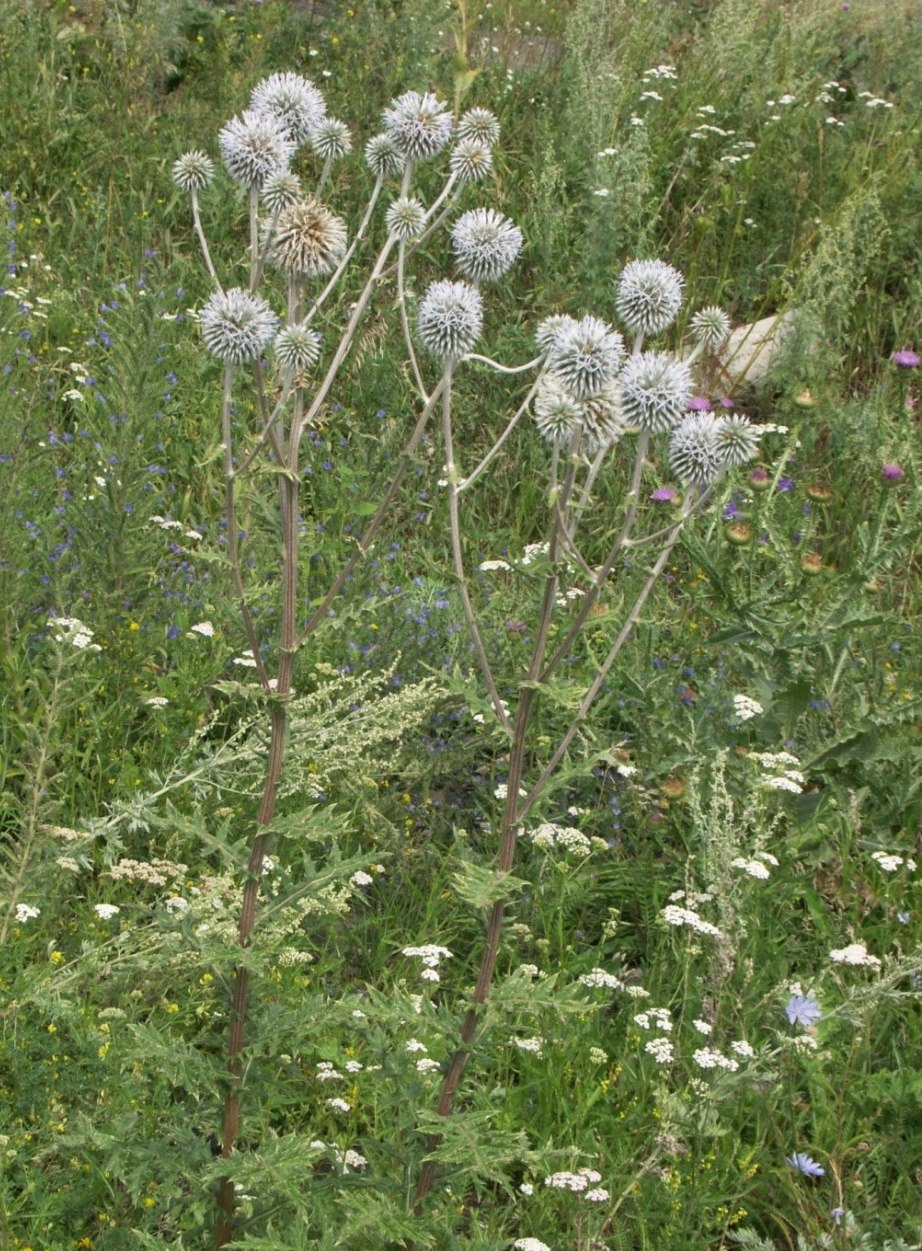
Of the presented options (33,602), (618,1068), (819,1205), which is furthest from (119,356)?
(819,1205)

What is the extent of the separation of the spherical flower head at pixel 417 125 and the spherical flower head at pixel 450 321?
258 mm

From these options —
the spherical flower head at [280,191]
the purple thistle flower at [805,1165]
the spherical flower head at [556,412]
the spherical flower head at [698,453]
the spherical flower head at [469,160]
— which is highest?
the spherical flower head at [469,160]

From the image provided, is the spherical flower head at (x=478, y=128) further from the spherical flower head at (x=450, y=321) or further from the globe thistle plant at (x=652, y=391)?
the globe thistle plant at (x=652, y=391)

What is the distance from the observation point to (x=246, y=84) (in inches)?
276

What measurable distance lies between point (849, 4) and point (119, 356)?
6.59m

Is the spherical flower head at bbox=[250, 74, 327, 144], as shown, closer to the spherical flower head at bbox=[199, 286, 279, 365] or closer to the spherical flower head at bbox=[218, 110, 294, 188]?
the spherical flower head at bbox=[218, 110, 294, 188]

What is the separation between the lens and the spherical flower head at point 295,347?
2.15 m

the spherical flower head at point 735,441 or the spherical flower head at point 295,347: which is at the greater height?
the spherical flower head at point 295,347

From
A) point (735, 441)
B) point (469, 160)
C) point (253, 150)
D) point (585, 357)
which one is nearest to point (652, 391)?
point (585, 357)

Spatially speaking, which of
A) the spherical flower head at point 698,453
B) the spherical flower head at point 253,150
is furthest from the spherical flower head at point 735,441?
the spherical flower head at point 253,150

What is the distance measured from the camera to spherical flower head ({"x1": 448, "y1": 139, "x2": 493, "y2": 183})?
8.18 feet

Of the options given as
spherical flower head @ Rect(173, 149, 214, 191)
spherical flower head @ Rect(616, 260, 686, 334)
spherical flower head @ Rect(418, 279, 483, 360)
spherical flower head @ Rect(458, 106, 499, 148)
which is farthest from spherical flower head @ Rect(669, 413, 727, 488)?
spherical flower head @ Rect(173, 149, 214, 191)

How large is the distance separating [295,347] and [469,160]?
0.62 meters

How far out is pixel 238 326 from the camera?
225cm
